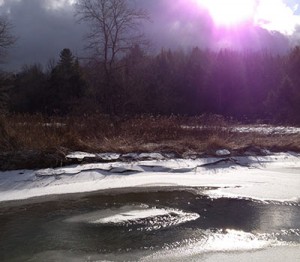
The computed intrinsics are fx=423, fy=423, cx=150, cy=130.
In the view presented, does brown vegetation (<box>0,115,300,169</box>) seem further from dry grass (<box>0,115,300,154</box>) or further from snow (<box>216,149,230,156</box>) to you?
snow (<box>216,149,230,156</box>)

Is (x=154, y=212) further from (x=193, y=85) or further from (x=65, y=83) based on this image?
(x=193, y=85)

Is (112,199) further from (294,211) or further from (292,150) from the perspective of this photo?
(292,150)

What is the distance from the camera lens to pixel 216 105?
64.8 meters

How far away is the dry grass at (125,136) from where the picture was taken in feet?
36.0

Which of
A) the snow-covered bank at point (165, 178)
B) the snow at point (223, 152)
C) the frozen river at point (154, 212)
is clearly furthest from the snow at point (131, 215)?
the snow at point (223, 152)

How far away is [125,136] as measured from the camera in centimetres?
1299

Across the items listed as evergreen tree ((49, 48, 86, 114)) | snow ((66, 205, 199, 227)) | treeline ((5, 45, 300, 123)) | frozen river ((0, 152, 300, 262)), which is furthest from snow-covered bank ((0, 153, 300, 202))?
evergreen tree ((49, 48, 86, 114))

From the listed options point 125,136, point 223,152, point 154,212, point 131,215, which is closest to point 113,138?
point 125,136

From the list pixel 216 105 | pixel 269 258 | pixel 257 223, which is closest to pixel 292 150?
pixel 257 223

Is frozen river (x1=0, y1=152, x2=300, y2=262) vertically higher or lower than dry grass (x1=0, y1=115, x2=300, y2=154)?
lower

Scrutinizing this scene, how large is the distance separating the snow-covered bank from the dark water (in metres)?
0.69

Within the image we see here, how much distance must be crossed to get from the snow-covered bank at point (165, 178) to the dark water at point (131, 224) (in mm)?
688

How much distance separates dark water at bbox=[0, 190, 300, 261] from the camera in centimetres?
527

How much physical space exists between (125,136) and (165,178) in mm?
3868
